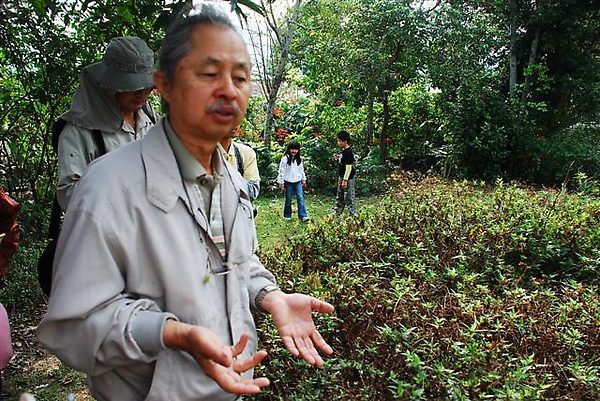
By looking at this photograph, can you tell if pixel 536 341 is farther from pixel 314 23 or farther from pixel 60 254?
pixel 314 23

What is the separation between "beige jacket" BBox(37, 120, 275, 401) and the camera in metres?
1.03

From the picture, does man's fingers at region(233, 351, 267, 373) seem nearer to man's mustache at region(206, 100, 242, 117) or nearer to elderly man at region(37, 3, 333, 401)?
elderly man at region(37, 3, 333, 401)

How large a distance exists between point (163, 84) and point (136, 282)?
0.47 meters

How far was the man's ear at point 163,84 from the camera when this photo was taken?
3.97 feet

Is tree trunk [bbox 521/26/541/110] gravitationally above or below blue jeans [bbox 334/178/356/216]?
above

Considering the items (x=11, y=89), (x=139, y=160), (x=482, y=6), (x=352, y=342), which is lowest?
(x=352, y=342)

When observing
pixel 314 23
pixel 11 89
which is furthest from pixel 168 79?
pixel 314 23

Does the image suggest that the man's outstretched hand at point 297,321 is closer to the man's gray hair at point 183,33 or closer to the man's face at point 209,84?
the man's face at point 209,84

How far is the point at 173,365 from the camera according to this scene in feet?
3.70

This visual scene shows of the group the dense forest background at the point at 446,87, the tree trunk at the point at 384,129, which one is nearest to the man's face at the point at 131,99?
the dense forest background at the point at 446,87

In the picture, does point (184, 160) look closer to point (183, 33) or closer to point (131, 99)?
point (183, 33)

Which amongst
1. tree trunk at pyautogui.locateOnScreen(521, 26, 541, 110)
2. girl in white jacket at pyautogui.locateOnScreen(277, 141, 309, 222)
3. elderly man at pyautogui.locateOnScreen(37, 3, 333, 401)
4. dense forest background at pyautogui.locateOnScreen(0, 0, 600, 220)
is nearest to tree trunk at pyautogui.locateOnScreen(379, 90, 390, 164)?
dense forest background at pyautogui.locateOnScreen(0, 0, 600, 220)

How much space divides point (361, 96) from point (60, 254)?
437 inches

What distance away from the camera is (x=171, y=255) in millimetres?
1114
